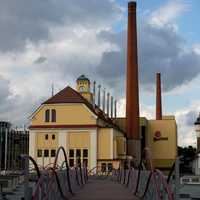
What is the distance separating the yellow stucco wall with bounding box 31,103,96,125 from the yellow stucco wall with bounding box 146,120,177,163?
2107cm

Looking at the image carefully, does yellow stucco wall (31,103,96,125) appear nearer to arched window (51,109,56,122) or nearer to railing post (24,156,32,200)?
arched window (51,109,56,122)

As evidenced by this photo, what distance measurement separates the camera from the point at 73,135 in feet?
263

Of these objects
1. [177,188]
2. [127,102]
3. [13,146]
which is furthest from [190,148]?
[177,188]

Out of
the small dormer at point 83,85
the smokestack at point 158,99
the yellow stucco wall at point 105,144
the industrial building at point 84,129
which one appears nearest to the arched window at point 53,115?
the industrial building at point 84,129

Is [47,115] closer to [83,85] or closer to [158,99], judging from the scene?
[83,85]

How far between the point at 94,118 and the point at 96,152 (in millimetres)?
5144

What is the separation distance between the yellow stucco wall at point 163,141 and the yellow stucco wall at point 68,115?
2107 centimetres

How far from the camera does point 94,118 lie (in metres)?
79.9

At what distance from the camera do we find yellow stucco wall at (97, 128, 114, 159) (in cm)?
7888

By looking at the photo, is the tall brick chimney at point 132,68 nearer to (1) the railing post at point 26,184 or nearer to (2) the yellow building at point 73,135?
(2) the yellow building at point 73,135

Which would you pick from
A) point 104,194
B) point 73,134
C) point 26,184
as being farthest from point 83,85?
point 26,184

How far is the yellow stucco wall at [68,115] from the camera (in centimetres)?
8062

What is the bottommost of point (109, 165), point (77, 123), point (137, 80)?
point (109, 165)

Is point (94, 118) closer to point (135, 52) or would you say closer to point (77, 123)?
point (77, 123)
